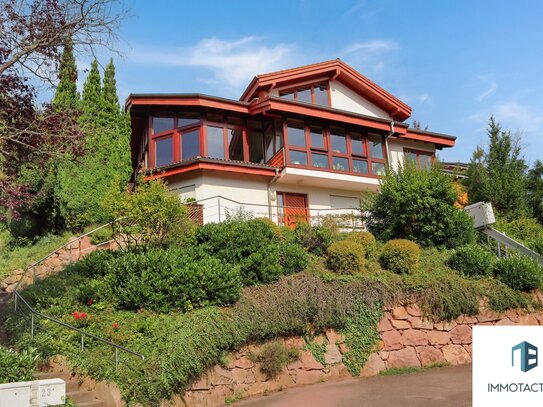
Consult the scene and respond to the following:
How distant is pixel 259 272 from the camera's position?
1120 cm

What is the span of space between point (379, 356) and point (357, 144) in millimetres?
12432

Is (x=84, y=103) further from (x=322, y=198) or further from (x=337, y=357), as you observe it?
(x=337, y=357)

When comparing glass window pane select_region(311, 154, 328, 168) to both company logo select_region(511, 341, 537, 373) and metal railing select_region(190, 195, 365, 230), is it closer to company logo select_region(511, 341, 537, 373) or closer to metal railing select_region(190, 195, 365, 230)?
metal railing select_region(190, 195, 365, 230)

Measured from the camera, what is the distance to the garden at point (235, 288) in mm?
8719

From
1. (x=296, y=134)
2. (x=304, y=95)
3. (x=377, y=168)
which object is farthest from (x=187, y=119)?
(x=377, y=168)

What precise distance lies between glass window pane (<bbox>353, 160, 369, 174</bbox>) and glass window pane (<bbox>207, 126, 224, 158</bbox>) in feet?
18.9

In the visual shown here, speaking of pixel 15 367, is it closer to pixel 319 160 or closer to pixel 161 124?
pixel 161 124

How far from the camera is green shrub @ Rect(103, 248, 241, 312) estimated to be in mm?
9758

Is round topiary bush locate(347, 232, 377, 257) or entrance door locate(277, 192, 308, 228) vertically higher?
entrance door locate(277, 192, 308, 228)

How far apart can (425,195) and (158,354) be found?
32.4 ft

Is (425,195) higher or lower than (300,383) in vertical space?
higher

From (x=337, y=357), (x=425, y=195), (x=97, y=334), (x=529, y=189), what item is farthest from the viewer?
(x=529, y=189)

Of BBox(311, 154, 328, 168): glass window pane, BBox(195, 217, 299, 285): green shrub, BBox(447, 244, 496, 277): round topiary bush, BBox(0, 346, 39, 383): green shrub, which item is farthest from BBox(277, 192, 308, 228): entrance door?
BBox(0, 346, 39, 383): green shrub

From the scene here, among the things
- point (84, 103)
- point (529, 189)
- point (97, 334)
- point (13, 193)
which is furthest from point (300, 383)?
point (529, 189)
